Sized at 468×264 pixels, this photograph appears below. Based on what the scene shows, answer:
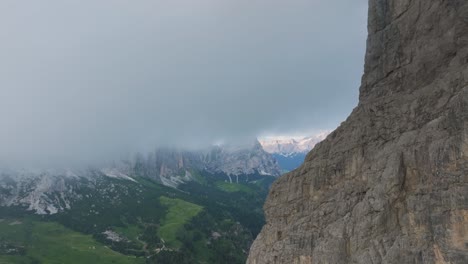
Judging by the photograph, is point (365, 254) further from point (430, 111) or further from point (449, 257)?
point (430, 111)

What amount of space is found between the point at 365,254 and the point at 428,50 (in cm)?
3092

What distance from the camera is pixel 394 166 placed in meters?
52.6

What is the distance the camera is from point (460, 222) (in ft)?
141

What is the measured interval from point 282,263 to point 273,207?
41.8ft

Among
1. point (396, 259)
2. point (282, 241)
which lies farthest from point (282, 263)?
point (396, 259)

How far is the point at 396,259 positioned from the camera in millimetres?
46750

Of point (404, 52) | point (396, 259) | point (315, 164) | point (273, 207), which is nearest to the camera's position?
point (396, 259)

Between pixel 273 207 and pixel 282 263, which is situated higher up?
pixel 273 207

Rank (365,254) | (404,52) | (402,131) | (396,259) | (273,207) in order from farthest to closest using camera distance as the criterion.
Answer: (273,207) → (404,52) → (402,131) → (365,254) → (396,259)

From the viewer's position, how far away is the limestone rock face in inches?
1800

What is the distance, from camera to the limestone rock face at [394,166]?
4572 centimetres

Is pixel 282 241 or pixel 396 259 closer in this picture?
pixel 396 259

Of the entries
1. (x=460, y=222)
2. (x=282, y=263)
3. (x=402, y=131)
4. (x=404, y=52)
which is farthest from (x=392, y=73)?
(x=282, y=263)

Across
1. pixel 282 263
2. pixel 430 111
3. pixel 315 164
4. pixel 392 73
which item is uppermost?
pixel 392 73
